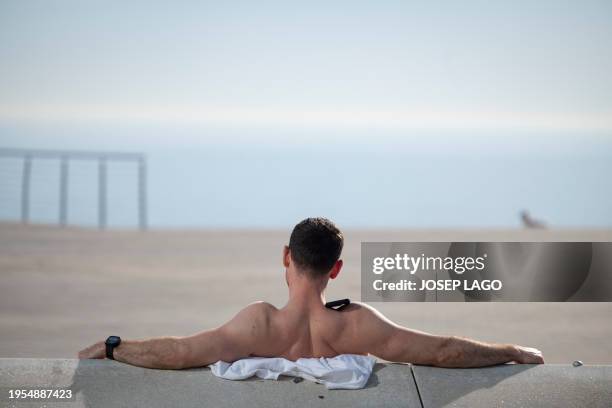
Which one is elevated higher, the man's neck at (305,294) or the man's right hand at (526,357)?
the man's neck at (305,294)

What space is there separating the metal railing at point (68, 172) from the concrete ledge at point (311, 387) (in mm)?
8753

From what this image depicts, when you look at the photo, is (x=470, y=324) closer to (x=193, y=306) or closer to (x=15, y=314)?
(x=193, y=306)

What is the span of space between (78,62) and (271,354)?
147ft

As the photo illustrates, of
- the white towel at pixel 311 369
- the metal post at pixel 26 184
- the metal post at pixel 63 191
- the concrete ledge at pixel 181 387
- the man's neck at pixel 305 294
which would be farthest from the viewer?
the metal post at pixel 26 184

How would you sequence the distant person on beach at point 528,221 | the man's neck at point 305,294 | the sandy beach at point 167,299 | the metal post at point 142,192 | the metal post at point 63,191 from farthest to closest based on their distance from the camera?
the distant person on beach at point 528,221, the metal post at point 142,192, the metal post at point 63,191, the sandy beach at point 167,299, the man's neck at point 305,294

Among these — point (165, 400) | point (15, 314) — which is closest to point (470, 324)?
point (15, 314)

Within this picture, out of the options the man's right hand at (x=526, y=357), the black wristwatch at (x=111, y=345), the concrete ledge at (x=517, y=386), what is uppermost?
the black wristwatch at (x=111, y=345)

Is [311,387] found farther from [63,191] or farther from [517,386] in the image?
[63,191]

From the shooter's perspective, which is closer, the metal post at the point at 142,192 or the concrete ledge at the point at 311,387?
the concrete ledge at the point at 311,387

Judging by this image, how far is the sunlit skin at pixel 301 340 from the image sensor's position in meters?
2.92

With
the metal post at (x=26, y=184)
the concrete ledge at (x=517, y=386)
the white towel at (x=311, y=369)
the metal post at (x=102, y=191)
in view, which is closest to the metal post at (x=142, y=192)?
the metal post at (x=102, y=191)

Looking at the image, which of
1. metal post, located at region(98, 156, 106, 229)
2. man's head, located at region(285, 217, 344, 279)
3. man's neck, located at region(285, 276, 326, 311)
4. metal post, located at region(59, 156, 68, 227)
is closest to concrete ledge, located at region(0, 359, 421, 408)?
man's neck, located at region(285, 276, 326, 311)

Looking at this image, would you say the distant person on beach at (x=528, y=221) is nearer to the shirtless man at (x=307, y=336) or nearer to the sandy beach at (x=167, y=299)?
the sandy beach at (x=167, y=299)

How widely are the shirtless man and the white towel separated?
51mm
